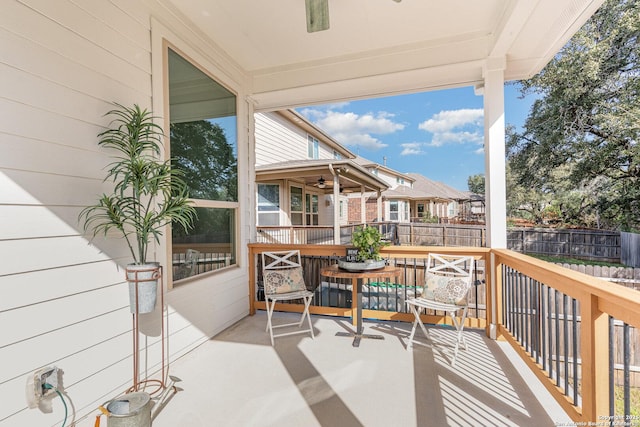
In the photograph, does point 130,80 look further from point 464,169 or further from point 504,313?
point 464,169

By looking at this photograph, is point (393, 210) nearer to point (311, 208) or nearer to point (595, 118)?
point (311, 208)

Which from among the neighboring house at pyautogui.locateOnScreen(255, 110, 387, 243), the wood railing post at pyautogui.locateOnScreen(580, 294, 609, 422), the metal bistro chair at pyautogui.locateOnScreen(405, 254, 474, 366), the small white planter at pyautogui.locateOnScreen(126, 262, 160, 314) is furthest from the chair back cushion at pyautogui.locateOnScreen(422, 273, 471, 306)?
the neighboring house at pyautogui.locateOnScreen(255, 110, 387, 243)

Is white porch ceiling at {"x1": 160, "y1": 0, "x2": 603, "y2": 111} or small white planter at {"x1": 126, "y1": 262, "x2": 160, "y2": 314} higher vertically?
white porch ceiling at {"x1": 160, "y1": 0, "x2": 603, "y2": 111}

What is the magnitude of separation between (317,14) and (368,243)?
6.65 ft

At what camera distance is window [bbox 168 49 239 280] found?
2738 mm

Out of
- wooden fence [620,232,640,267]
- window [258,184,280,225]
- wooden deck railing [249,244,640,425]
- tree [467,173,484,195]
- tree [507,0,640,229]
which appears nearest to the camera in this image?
wooden deck railing [249,244,640,425]

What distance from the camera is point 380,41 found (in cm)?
320

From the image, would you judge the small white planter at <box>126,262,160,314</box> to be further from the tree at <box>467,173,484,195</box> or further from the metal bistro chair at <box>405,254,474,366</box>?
the tree at <box>467,173,484,195</box>

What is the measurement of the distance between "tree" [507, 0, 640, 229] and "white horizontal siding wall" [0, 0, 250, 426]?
10.2 m

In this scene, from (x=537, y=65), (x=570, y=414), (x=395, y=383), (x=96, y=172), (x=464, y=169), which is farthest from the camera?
(x=464, y=169)

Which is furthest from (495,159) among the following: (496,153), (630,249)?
(630,249)

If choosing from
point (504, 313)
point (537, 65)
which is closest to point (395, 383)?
point (504, 313)

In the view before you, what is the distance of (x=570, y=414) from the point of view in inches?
67.3

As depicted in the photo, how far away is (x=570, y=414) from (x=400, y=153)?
5973 cm
